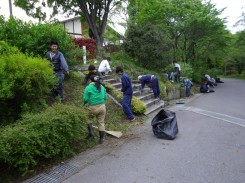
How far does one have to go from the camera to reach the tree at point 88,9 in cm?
1538

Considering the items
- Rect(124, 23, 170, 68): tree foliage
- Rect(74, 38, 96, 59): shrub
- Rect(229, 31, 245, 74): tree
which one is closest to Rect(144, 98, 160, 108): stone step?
Rect(124, 23, 170, 68): tree foliage

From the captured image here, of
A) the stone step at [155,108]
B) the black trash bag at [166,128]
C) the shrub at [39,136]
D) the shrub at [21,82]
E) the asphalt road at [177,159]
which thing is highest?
the shrub at [21,82]

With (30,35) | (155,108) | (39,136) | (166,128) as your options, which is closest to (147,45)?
(155,108)

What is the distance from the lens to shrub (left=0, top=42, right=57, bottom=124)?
4207mm

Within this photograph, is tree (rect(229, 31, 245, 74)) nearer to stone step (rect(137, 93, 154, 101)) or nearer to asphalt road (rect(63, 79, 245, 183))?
stone step (rect(137, 93, 154, 101))

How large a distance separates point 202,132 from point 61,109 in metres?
3.91

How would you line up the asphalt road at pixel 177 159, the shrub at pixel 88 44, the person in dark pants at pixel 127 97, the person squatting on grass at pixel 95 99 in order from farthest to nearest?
the shrub at pixel 88 44
the person in dark pants at pixel 127 97
the person squatting on grass at pixel 95 99
the asphalt road at pixel 177 159

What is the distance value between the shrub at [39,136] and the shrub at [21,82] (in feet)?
2.52

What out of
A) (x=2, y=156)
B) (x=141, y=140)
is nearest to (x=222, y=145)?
(x=141, y=140)

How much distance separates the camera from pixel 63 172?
3.75 m

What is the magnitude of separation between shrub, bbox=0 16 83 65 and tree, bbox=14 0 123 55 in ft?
27.1

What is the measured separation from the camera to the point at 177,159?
427 cm

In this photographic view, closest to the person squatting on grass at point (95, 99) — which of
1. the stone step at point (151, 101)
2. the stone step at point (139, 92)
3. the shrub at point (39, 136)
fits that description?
the shrub at point (39, 136)

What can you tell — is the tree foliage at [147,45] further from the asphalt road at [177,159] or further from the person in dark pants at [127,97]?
the asphalt road at [177,159]
